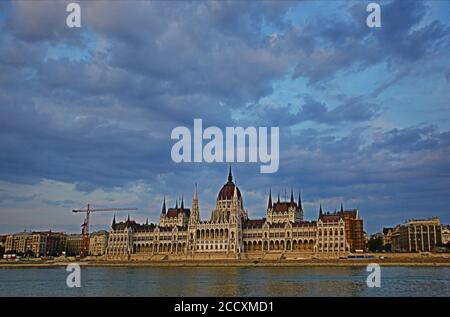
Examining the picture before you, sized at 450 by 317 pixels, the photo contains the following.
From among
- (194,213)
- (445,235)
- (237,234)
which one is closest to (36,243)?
(194,213)

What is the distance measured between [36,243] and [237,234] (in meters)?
70.2

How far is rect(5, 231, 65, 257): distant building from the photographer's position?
147 m

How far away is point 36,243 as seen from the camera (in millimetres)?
147750

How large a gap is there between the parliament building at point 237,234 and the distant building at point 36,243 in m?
35.3

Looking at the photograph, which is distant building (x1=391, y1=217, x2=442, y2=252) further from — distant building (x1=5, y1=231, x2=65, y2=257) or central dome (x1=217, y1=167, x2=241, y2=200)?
distant building (x1=5, y1=231, x2=65, y2=257)

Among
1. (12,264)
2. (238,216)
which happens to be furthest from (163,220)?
(12,264)

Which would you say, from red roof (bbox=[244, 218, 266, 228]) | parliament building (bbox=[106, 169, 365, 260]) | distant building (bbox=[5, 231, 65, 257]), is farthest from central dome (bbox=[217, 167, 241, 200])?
distant building (bbox=[5, 231, 65, 257])

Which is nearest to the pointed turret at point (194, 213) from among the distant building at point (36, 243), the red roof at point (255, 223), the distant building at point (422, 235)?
the red roof at point (255, 223)

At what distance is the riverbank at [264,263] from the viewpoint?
77375mm

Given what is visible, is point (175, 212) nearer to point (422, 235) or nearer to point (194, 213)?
point (194, 213)

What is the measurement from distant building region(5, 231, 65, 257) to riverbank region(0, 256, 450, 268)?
140ft

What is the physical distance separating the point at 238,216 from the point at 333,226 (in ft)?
66.8

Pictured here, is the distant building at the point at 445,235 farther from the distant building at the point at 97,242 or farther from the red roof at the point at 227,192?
the distant building at the point at 97,242
